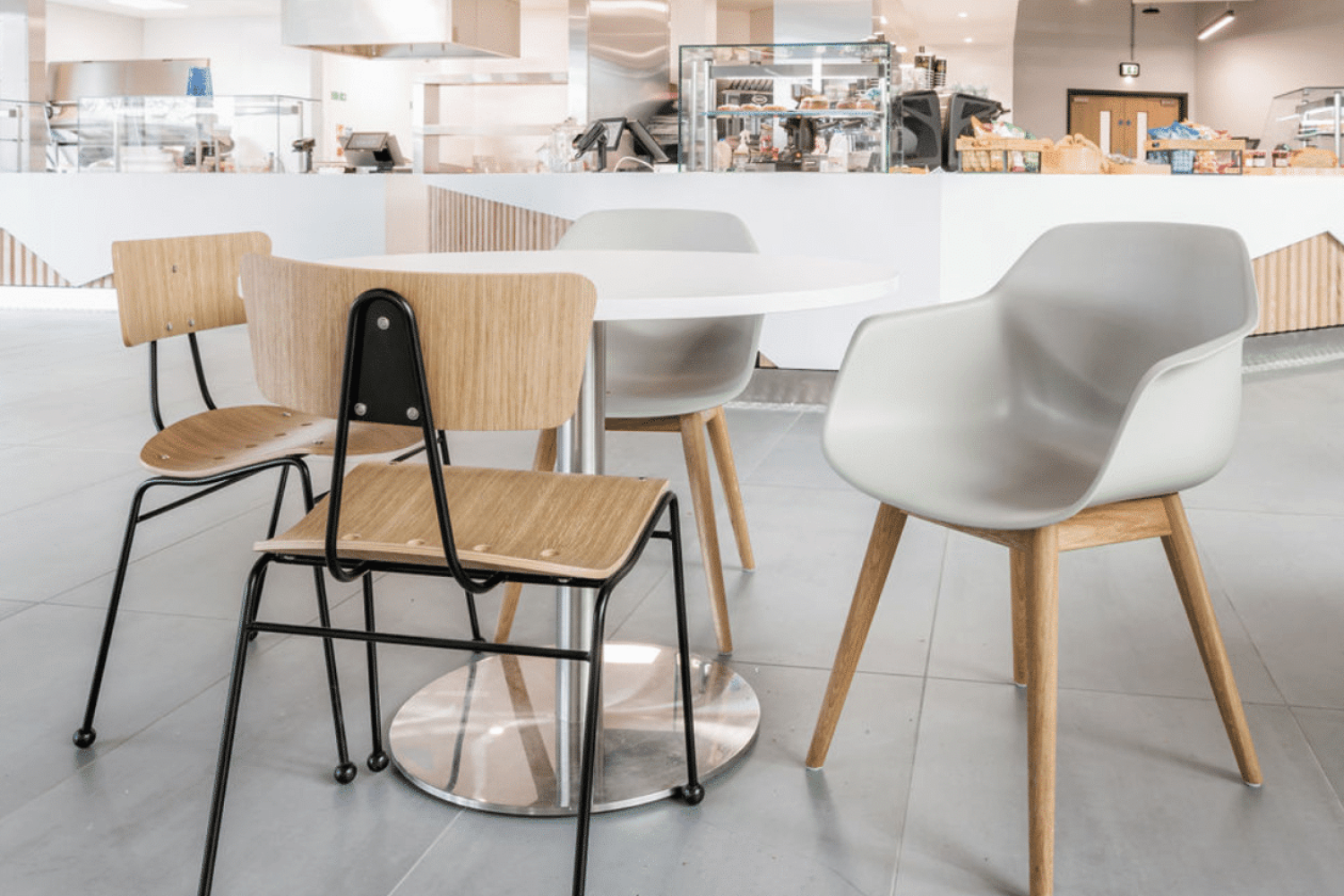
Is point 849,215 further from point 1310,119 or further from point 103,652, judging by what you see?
point 1310,119

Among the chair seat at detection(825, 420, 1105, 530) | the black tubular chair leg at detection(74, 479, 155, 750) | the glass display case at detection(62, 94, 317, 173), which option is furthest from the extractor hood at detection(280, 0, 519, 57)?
the chair seat at detection(825, 420, 1105, 530)

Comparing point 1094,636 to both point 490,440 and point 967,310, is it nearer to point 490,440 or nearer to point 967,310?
point 967,310

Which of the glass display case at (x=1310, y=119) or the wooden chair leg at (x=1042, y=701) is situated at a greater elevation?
the glass display case at (x=1310, y=119)

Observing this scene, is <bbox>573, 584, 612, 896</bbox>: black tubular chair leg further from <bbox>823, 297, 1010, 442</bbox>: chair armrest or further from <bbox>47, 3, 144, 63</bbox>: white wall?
<bbox>47, 3, 144, 63</bbox>: white wall

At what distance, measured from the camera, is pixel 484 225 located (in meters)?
5.09

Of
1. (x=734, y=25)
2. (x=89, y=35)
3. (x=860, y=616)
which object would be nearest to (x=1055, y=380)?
(x=860, y=616)

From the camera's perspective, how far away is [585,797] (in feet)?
3.93

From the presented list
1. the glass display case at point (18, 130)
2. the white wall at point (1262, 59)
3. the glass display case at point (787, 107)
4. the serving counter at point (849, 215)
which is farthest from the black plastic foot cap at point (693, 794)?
the white wall at point (1262, 59)

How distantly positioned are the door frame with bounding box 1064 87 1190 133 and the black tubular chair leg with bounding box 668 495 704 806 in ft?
42.2

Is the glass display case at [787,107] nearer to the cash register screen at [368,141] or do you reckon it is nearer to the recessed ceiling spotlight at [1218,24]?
the cash register screen at [368,141]

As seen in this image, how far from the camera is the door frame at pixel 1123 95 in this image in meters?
13.1

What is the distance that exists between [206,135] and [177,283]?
17.2ft

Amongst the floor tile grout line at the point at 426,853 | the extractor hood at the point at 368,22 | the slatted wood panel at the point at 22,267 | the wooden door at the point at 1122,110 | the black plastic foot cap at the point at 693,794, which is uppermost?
the wooden door at the point at 1122,110

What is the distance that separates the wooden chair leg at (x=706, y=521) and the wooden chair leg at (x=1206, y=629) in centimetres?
77
